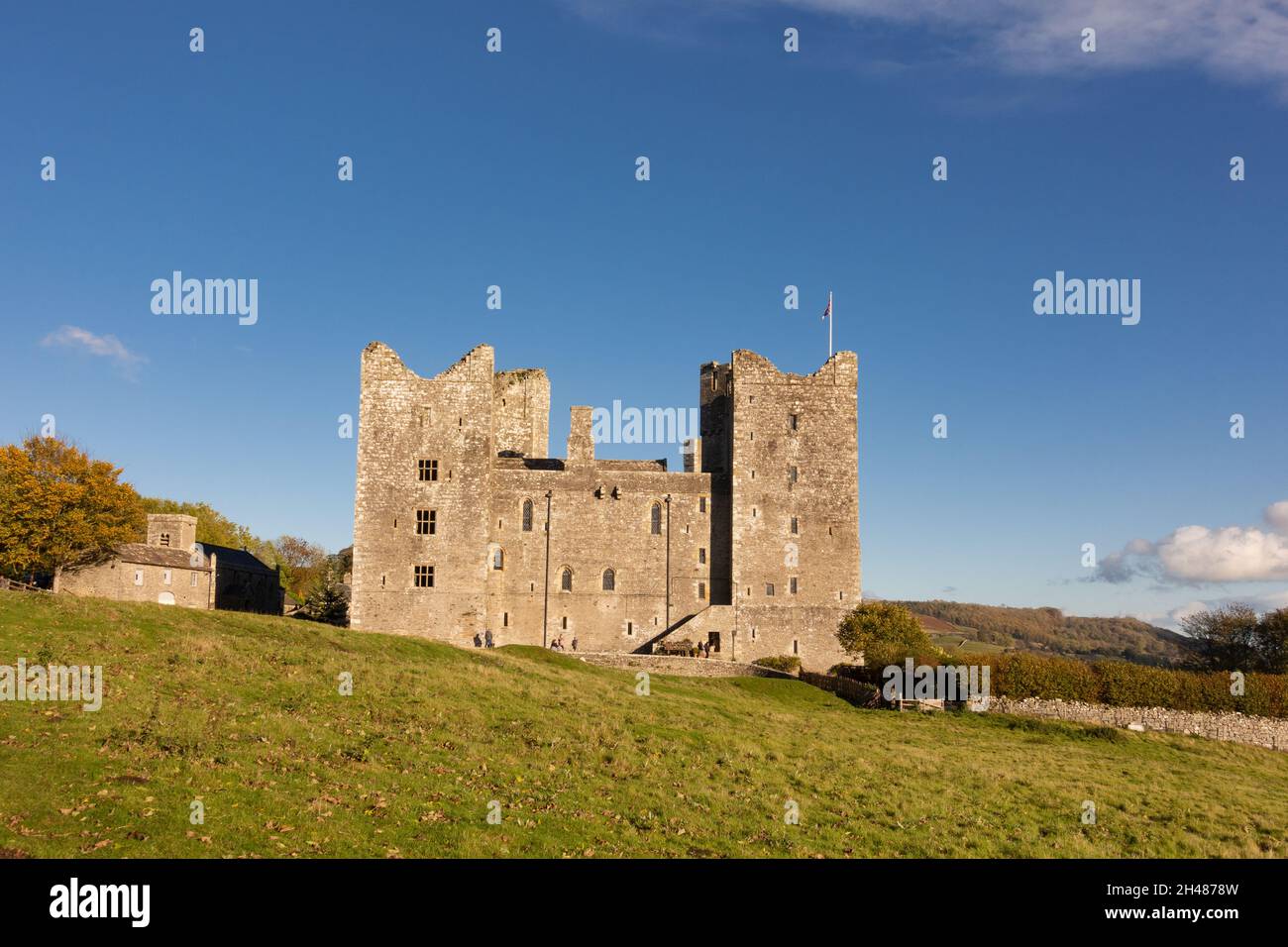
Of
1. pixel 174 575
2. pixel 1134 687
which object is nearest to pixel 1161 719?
pixel 1134 687

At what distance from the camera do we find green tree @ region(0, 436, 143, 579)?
58281mm

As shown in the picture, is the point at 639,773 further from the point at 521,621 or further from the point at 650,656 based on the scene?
the point at 521,621

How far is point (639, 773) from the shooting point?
876 inches

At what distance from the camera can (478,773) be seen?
2055cm

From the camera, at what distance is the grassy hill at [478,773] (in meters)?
16.0

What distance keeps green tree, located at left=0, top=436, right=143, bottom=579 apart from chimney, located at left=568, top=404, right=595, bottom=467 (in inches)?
1162

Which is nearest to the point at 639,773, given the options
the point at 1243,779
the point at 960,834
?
the point at 960,834

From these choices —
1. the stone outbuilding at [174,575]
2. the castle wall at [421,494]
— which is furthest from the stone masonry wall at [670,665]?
the stone outbuilding at [174,575]

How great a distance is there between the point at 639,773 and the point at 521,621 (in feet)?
121

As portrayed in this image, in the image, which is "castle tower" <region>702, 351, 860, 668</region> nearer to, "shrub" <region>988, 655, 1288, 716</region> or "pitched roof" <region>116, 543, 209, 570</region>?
"shrub" <region>988, 655, 1288, 716</region>

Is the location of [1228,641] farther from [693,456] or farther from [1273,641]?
[693,456]

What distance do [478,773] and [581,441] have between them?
135 ft

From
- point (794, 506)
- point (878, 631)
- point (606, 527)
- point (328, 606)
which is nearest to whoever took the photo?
point (878, 631)
